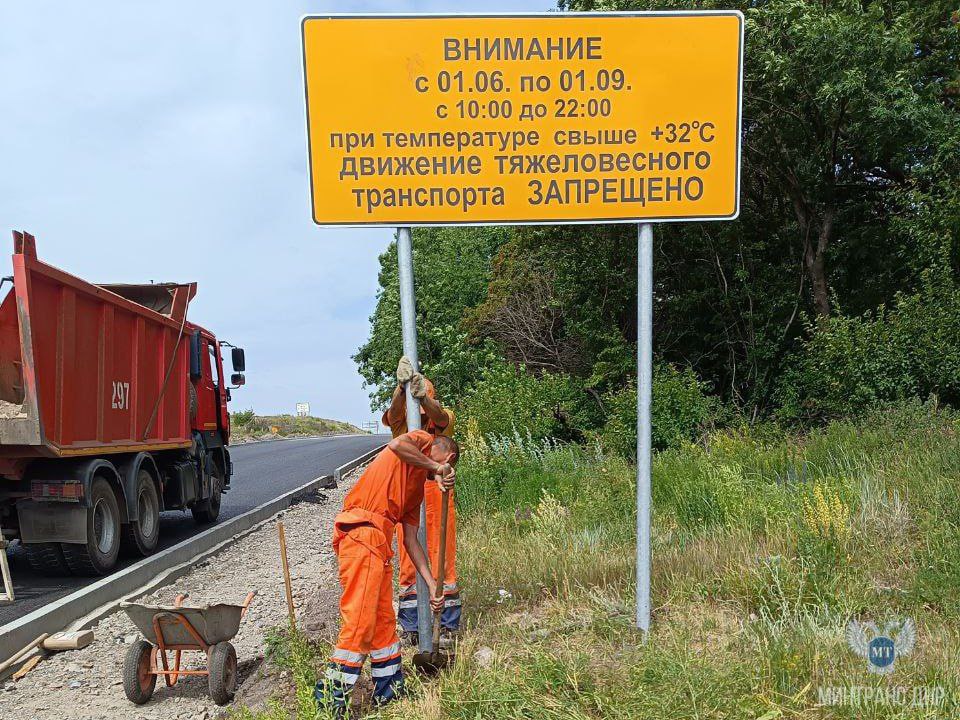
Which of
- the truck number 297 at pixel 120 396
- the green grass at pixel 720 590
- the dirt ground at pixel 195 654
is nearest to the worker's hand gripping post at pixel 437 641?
the green grass at pixel 720 590

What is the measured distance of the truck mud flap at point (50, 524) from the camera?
23.1ft

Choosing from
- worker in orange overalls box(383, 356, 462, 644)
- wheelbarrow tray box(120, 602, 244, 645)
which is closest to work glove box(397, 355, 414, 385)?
worker in orange overalls box(383, 356, 462, 644)

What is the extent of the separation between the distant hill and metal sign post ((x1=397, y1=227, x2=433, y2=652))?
33923 mm

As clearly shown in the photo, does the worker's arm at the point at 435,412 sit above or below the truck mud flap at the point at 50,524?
above

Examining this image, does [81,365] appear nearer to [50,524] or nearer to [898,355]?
[50,524]

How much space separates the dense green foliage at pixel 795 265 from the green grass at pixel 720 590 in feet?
14.7

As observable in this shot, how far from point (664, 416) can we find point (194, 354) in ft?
24.5

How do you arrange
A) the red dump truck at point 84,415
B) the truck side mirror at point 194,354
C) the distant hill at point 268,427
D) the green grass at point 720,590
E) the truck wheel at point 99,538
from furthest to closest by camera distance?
the distant hill at point 268,427
the truck side mirror at point 194,354
the truck wheel at point 99,538
the red dump truck at point 84,415
the green grass at point 720,590

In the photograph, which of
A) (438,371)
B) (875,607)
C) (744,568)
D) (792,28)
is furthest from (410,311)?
(438,371)

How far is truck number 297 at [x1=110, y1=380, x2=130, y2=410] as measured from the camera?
324 inches

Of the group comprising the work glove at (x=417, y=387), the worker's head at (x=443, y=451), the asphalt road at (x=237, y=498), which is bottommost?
the asphalt road at (x=237, y=498)

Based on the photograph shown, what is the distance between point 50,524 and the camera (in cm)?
707

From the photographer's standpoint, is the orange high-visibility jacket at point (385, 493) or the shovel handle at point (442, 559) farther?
the shovel handle at point (442, 559)

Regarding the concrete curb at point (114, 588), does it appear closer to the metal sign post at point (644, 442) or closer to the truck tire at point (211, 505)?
the truck tire at point (211, 505)
